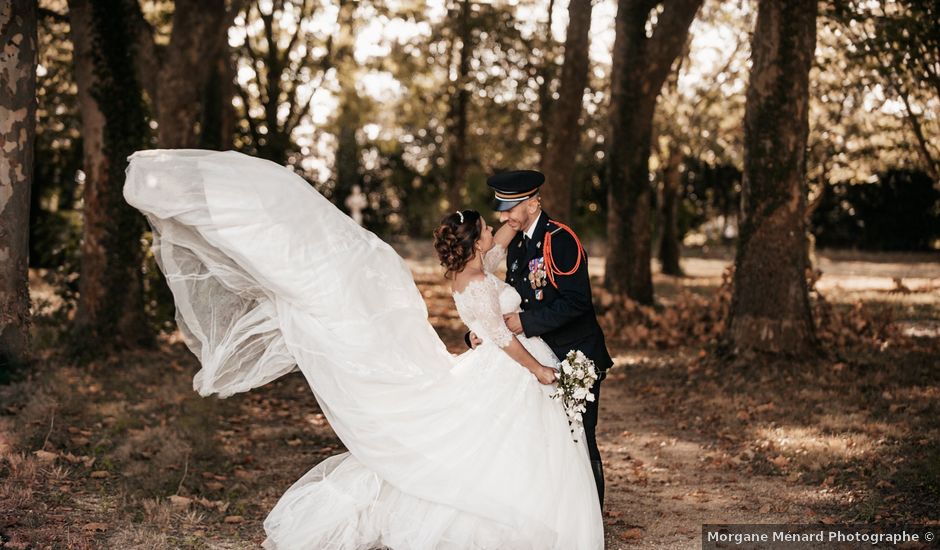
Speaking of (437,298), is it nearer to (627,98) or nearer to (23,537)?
(627,98)

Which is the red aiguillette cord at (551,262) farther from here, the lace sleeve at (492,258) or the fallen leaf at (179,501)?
the fallen leaf at (179,501)

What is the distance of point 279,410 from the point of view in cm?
1027

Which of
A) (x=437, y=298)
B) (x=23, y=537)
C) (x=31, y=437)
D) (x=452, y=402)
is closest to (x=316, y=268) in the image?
(x=452, y=402)

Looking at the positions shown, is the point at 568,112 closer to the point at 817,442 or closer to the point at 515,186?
the point at 817,442

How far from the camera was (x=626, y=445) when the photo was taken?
29.0 feet

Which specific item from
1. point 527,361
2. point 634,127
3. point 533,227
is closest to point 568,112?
point 634,127

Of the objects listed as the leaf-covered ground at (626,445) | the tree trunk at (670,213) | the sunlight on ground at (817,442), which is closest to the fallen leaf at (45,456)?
the leaf-covered ground at (626,445)

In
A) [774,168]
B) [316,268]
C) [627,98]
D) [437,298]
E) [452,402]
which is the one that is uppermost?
[627,98]

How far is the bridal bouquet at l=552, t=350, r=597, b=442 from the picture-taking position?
5.42 meters

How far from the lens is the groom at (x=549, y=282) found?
5539mm

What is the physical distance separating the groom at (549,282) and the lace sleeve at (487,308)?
0.65ft

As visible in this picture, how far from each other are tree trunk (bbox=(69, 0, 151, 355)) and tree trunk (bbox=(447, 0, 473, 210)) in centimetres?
1445

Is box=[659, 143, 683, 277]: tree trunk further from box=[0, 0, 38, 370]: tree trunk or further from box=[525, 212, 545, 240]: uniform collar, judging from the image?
box=[525, 212, 545, 240]: uniform collar

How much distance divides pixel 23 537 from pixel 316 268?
2428 mm
